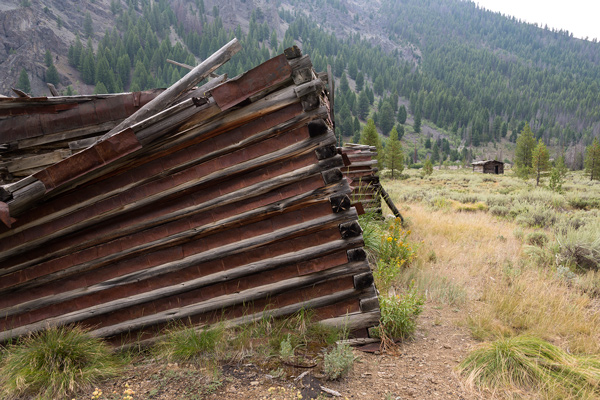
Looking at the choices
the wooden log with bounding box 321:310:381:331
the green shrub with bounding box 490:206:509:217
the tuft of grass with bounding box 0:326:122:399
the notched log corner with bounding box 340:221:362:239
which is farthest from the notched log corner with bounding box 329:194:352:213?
the green shrub with bounding box 490:206:509:217

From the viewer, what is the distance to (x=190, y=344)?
3.24 meters

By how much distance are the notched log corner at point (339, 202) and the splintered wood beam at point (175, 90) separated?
2212 millimetres

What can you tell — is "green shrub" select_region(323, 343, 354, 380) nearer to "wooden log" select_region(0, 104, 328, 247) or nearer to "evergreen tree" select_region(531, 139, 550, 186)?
"wooden log" select_region(0, 104, 328, 247)

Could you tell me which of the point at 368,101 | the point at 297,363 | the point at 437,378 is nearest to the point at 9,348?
the point at 297,363

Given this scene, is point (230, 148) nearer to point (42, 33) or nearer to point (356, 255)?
point (356, 255)

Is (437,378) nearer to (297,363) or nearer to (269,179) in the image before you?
(297,363)

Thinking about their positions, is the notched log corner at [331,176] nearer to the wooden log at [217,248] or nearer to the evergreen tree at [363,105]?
the wooden log at [217,248]

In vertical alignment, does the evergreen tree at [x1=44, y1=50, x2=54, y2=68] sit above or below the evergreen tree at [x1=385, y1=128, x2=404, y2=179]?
above

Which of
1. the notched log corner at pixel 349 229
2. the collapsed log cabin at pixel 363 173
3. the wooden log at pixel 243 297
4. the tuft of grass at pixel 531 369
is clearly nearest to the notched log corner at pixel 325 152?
the notched log corner at pixel 349 229

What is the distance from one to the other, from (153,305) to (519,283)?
5.24 metres

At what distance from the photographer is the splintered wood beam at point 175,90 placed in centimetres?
365

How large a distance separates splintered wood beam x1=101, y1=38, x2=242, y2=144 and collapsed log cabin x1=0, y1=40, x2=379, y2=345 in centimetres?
3

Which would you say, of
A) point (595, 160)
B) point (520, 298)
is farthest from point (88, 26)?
point (520, 298)

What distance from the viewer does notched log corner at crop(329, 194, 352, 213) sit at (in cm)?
353
